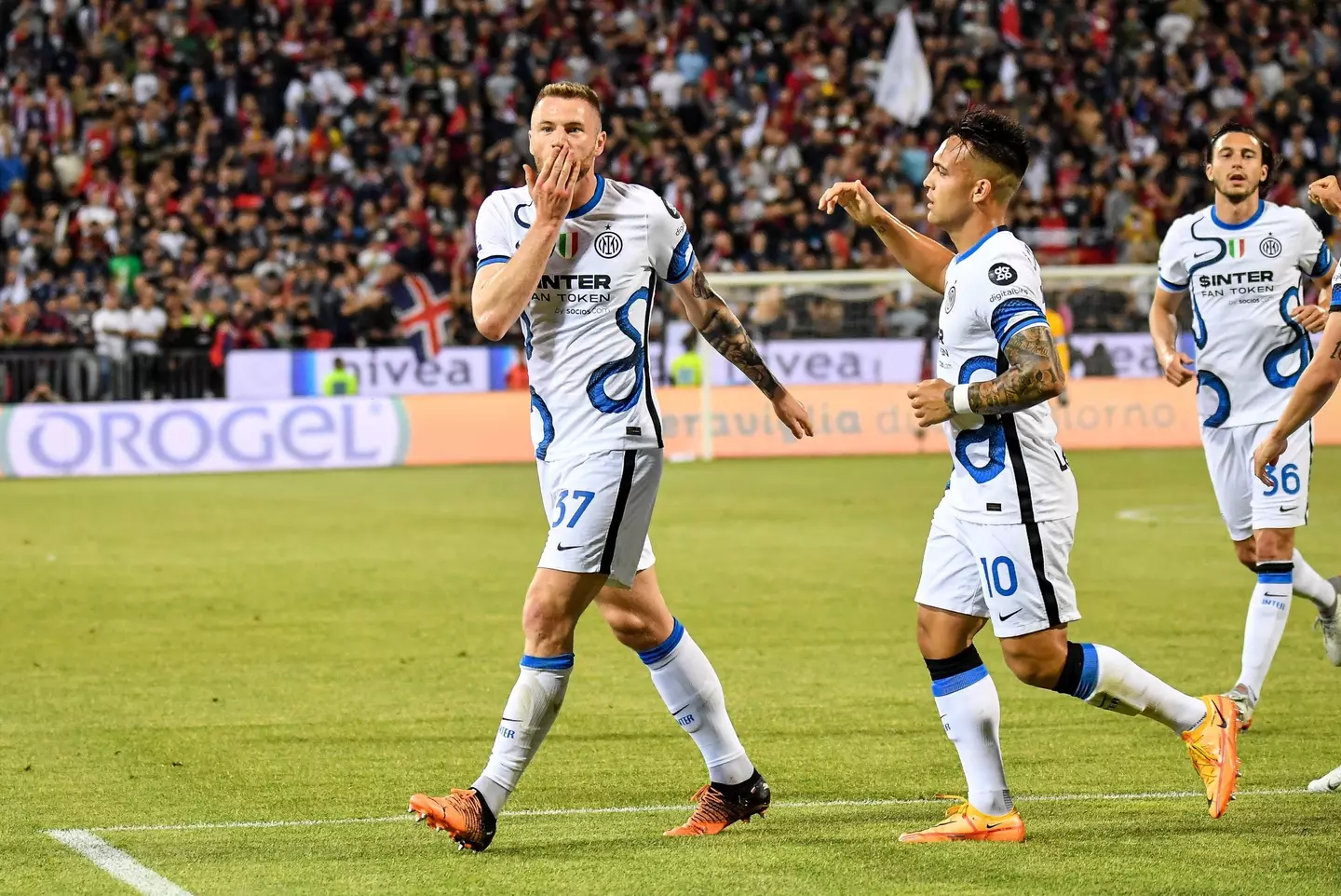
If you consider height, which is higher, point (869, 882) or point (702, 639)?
point (869, 882)

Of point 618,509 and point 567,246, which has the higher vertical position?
point 567,246

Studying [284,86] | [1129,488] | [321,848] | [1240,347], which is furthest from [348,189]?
[321,848]

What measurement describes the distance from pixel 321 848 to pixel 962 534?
212cm

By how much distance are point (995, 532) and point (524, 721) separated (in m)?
1.50

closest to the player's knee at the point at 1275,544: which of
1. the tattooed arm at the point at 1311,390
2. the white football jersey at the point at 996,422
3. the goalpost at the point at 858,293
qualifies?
the tattooed arm at the point at 1311,390

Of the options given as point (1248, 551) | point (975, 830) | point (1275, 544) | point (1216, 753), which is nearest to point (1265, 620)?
point (1275, 544)

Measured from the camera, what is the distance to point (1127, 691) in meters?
5.60

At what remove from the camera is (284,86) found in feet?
97.3

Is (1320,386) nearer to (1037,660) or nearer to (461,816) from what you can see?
(1037,660)

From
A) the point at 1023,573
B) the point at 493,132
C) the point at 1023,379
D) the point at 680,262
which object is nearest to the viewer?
the point at 1023,379

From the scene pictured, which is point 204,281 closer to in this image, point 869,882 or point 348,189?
point 348,189

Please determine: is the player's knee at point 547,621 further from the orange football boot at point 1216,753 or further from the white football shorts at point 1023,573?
the orange football boot at point 1216,753

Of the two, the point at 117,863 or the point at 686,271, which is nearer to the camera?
the point at 117,863

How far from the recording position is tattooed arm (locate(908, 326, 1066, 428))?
5242mm
